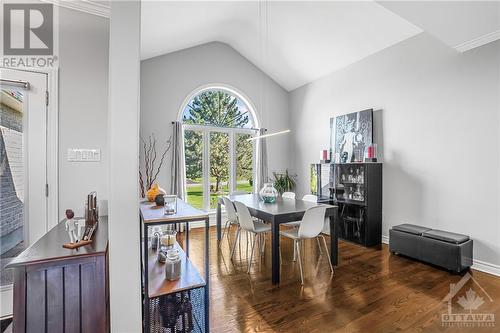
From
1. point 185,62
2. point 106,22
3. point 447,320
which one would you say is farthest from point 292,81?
point 447,320

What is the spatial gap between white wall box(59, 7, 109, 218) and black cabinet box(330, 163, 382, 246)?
3.47 m

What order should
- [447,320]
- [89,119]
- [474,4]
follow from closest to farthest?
[447,320] → [474,4] → [89,119]

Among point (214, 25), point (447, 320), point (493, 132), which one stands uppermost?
point (214, 25)

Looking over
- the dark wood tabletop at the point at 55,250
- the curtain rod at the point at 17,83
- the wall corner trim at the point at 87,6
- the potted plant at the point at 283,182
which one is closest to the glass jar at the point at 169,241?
the dark wood tabletop at the point at 55,250

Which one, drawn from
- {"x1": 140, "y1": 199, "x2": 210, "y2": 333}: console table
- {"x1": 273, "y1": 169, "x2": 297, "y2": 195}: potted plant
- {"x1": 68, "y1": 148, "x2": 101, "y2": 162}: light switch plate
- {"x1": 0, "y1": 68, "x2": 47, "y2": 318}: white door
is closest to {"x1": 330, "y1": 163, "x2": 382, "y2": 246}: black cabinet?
{"x1": 273, "y1": 169, "x2": 297, "y2": 195}: potted plant

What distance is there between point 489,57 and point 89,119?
4.39m

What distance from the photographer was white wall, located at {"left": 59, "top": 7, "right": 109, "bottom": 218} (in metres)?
2.32

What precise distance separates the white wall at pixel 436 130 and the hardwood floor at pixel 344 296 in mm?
757

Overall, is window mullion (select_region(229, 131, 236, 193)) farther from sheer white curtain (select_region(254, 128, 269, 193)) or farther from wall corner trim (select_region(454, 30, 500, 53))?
wall corner trim (select_region(454, 30, 500, 53))

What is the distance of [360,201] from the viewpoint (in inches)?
156

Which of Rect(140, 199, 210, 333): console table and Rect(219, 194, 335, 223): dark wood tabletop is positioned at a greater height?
Rect(219, 194, 335, 223): dark wood tabletop

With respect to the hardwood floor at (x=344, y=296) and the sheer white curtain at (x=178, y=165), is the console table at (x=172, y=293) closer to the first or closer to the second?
the hardwood floor at (x=344, y=296)

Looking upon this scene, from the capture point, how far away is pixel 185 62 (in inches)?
199

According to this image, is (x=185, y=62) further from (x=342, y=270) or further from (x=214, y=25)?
(x=342, y=270)
